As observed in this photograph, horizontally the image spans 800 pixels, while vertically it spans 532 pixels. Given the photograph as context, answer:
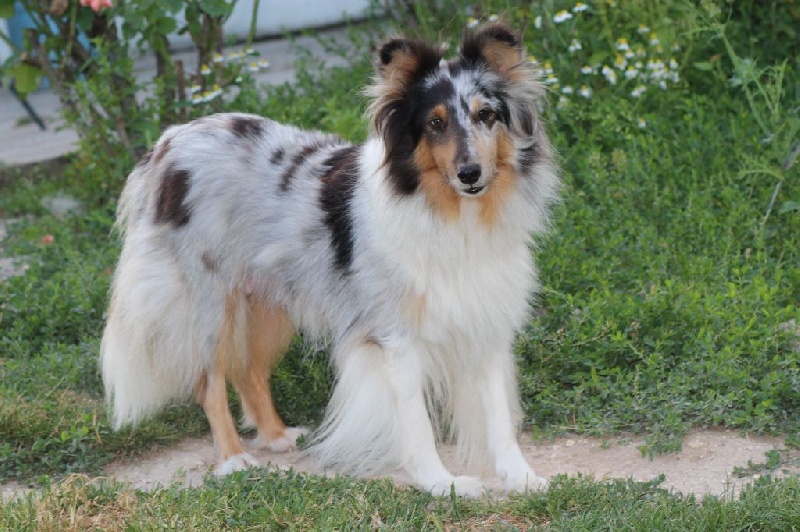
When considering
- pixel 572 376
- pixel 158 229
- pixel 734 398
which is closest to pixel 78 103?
pixel 158 229

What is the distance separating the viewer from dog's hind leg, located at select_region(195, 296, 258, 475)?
4539 millimetres

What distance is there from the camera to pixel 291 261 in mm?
4367

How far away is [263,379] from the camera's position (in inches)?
189

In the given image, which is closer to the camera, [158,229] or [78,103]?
[158,229]

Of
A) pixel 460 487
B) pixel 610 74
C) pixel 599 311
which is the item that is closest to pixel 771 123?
pixel 610 74

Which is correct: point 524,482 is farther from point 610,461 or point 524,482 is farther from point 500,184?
point 500,184

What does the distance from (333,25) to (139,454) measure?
21.9ft

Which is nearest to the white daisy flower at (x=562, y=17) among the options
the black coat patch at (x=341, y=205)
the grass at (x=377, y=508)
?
the black coat patch at (x=341, y=205)

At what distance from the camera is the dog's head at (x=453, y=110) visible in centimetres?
384

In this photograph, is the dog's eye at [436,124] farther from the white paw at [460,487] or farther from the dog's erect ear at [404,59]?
the white paw at [460,487]

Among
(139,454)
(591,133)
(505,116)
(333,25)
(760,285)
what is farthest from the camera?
(333,25)

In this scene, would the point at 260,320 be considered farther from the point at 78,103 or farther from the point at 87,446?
the point at 78,103

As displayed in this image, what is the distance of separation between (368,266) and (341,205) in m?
0.28

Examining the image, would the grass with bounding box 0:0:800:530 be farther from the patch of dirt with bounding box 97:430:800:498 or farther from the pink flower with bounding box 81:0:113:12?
the pink flower with bounding box 81:0:113:12
